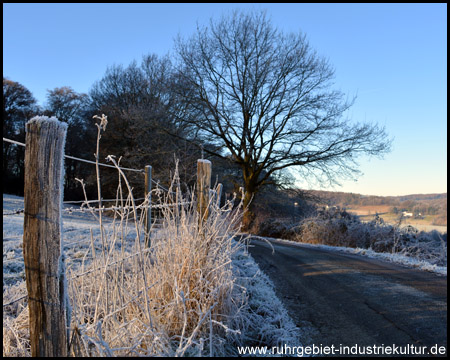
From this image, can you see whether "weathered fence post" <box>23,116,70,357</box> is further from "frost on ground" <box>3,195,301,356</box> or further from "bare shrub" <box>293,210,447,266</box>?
"bare shrub" <box>293,210,447,266</box>

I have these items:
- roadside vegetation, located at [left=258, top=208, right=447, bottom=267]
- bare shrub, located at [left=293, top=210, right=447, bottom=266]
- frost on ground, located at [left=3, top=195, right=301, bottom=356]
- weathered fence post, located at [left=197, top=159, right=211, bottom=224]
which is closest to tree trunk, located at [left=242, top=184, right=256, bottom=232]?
roadside vegetation, located at [left=258, top=208, right=447, bottom=267]

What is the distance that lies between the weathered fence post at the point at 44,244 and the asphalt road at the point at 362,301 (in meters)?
2.25

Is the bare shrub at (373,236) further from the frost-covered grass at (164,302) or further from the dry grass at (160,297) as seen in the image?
the dry grass at (160,297)

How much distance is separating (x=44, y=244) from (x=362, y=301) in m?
3.72

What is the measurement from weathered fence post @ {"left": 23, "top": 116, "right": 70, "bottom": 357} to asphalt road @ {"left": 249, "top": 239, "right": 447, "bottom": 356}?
7.37 feet

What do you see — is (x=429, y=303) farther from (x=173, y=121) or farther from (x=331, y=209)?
(x=173, y=121)

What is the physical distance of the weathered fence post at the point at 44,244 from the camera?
1.82 m

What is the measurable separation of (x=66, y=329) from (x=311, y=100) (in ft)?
50.4

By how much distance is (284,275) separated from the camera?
5633 mm

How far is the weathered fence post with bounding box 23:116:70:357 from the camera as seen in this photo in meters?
1.82

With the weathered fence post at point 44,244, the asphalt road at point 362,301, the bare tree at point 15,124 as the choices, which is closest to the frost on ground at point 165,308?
the weathered fence post at point 44,244

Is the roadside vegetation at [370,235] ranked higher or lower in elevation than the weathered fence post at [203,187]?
lower

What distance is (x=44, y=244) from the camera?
1827 mm

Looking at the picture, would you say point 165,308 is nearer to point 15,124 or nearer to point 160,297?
point 160,297
